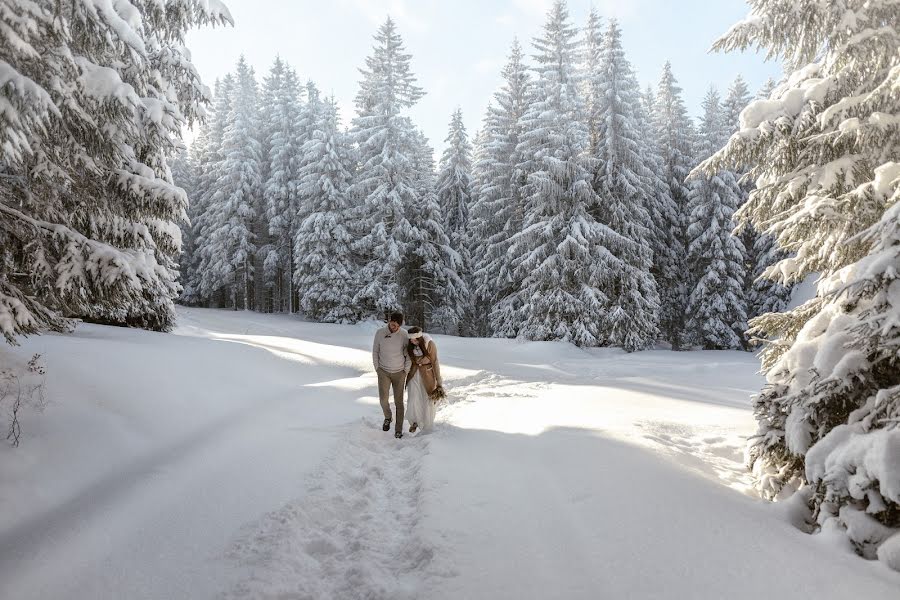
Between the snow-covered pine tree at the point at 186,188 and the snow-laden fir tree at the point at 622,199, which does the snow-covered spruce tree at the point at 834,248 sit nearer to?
the snow-laden fir tree at the point at 622,199

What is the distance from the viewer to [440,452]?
6668 millimetres

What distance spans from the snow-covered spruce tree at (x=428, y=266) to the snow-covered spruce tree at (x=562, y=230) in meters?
6.02

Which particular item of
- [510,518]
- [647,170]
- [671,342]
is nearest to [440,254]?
[647,170]

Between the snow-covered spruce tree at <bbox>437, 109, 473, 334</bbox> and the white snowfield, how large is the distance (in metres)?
21.8

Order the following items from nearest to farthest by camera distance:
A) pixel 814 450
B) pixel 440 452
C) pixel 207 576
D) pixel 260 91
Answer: pixel 207 576
pixel 814 450
pixel 440 452
pixel 260 91

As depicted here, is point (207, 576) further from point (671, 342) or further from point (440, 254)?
point (671, 342)

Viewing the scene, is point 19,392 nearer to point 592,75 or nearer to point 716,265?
point 592,75

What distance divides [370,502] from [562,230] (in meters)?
18.8

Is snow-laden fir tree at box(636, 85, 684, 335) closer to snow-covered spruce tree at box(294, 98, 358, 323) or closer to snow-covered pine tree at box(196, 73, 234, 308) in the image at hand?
snow-covered spruce tree at box(294, 98, 358, 323)

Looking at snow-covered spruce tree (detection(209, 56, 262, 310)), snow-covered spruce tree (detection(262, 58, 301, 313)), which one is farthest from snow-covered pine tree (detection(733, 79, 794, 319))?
snow-covered spruce tree (detection(209, 56, 262, 310))

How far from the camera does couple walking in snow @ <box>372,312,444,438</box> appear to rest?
308 inches

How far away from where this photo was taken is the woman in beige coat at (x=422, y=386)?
8.13 meters

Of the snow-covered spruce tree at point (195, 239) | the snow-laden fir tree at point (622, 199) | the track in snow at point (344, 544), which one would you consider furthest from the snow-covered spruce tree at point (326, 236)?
the track in snow at point (344, 544)

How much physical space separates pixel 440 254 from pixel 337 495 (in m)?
24.1
